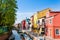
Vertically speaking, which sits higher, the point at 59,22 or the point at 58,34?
the point at 59,22

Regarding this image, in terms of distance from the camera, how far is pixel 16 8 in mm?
17938

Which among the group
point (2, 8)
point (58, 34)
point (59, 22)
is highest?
point (2, 8)

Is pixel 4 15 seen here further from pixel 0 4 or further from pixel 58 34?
pixel 58 34

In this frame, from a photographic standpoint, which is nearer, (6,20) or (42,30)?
(6,20)

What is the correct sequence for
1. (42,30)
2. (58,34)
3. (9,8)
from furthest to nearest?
1. (42,30)
2. (9,8)
3. (58,34)

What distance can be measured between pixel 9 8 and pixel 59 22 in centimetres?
437

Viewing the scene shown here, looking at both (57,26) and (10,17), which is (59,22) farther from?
(10,17)

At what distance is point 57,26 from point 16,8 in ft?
14.2

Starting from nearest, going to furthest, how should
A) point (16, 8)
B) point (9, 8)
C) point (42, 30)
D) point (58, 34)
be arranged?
point (58, 34) < point (9, 8) < point (16, 8) < point (42, 30)

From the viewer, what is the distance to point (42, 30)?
20.8 metres

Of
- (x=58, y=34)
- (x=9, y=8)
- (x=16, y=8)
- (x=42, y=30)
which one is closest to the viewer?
(x=58, y=34)

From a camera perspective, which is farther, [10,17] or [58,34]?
[10,17]

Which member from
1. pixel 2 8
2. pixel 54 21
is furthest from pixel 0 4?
pixel 54 21

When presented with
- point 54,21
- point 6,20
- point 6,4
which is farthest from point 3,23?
point 54,21
